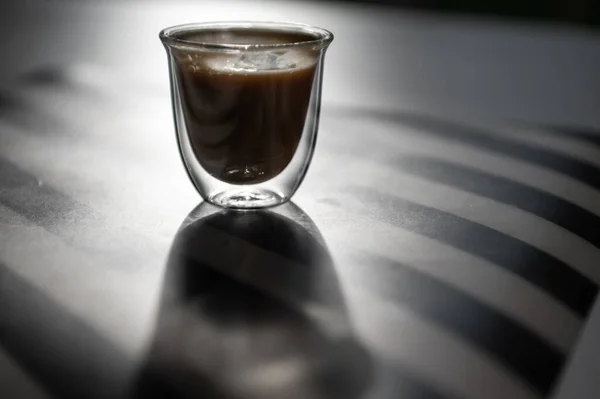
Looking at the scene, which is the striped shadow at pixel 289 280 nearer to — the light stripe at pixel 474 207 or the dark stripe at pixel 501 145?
the light stripe at pixel 474 207

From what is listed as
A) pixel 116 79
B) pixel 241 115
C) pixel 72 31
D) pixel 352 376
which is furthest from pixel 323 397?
pixel 72 31

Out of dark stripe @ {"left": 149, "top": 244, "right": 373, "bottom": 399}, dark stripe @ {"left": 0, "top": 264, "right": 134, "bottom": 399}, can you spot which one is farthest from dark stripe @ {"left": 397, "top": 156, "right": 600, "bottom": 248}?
dark stripe @ {"left": 0, "top": 264, "right": 134, "bottom": 399}

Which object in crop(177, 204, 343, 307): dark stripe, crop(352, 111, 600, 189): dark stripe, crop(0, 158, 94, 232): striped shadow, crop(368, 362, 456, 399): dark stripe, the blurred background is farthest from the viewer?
the blurred background

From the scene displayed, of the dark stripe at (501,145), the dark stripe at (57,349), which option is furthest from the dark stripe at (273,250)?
the dark stripe at (501,145)

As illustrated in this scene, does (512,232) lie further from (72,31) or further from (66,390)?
(72,31)

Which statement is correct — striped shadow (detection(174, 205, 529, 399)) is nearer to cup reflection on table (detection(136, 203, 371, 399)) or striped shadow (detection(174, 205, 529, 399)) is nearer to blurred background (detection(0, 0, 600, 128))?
cup reflection on table (detection(136, 203, 371, 399))

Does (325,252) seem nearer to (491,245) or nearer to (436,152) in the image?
(491,245)
